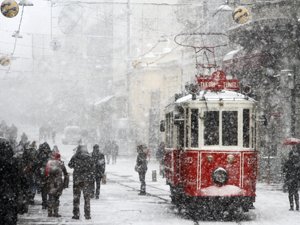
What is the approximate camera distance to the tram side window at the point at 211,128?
18734mm

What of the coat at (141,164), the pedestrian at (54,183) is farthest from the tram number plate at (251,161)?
the coat at (141,164)

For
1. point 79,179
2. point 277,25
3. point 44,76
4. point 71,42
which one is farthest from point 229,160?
point 44,76

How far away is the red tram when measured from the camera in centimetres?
1853

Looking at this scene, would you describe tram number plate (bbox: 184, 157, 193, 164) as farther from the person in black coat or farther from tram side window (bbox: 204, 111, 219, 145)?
the person in black coat

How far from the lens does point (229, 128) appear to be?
61.7 ft

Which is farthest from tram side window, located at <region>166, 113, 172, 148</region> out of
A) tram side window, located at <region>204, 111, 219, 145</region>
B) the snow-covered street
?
tram side window, located at <region>204, 111, 219, 145</region>

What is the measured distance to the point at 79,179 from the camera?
727 inches

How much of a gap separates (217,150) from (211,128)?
0.58m

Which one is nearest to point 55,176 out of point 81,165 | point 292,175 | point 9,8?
point 81,165

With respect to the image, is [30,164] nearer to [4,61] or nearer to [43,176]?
[43,176]

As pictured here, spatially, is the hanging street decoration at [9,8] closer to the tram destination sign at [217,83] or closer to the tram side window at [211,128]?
the tram destination sign at [217,83]

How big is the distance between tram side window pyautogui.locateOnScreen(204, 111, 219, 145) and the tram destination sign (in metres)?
0.96

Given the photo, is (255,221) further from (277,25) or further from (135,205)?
(277,25)

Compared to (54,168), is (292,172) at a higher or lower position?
lower
